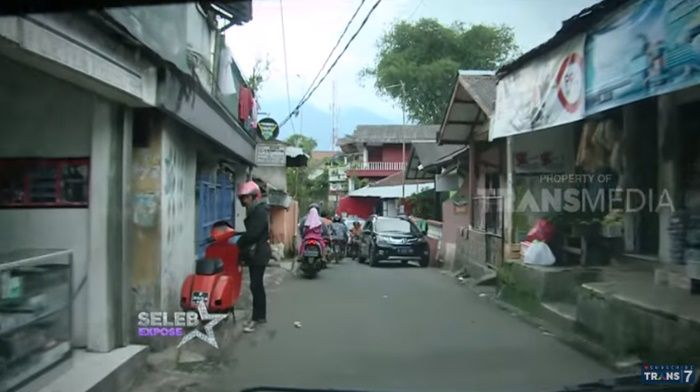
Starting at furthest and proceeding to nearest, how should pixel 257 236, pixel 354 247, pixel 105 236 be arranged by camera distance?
1. pixel 354 247
2. pixel 257 236
3. pixel 105 236

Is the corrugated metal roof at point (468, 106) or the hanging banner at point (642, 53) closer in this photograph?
the hanging banner at point (642, 53)

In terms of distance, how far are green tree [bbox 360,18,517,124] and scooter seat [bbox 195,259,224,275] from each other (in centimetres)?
1149

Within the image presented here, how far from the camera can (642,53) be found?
6488 millimetres

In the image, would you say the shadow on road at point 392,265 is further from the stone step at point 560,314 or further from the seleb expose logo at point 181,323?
the seleb expose logo at point 181,323

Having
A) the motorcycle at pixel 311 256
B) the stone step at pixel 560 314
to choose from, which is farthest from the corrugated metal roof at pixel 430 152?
the stone step at pixel 560 314

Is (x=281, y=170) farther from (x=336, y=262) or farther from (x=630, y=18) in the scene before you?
(x=630, y=18)

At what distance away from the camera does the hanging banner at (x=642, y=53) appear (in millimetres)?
5734

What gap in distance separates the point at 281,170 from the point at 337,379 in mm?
18376

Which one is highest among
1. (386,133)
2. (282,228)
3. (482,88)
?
(386,133)

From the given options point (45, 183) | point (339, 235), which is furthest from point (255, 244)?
point (339, 235)

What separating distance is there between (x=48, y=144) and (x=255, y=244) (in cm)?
298

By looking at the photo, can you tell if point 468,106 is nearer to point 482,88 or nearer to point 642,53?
point 482,88

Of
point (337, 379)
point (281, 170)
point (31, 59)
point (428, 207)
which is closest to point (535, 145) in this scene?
point (337, 379)

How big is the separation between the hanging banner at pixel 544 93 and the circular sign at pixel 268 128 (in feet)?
26.3
